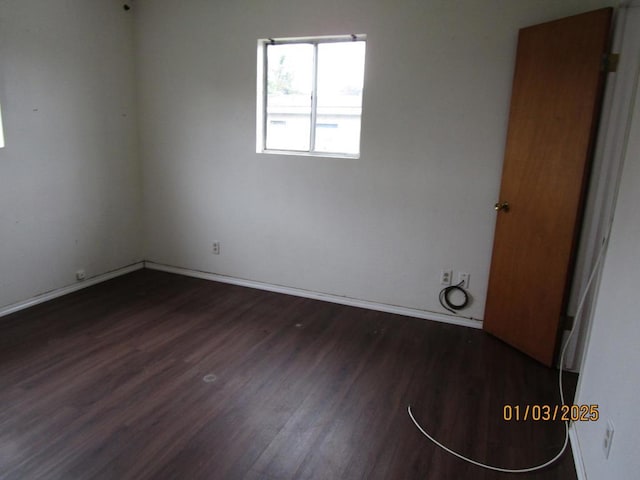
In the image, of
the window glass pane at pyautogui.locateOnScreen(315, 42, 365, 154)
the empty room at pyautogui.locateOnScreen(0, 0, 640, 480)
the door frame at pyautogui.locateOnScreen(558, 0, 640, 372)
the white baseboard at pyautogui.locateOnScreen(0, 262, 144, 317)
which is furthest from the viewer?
the window glass pane at pyautogui.locateOnScreen(315, 42, 365, 154)

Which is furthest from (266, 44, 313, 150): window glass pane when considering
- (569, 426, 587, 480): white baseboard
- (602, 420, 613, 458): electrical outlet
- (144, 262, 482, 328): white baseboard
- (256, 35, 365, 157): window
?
(602, 420, 613, 458): electrical outlet

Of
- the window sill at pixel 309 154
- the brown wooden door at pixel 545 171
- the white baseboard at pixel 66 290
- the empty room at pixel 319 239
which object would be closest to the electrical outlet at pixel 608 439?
the empty room at pixel 319 239

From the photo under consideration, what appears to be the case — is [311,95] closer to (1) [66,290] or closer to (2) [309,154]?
(2) [309,154]

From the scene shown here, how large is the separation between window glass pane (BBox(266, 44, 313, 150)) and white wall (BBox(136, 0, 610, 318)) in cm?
16

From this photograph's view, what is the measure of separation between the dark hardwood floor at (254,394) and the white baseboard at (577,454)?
0.13 feet

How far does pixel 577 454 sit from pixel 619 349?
638mm

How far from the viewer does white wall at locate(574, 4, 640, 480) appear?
1465 millimetres

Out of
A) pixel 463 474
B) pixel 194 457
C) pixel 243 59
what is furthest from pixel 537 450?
pixel 243 59

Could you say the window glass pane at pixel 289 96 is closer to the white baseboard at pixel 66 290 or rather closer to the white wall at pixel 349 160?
the white wall at pixel 349 160

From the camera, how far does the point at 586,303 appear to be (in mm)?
2676

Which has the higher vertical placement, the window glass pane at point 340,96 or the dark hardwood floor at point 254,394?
the window glass pane at point 340,96

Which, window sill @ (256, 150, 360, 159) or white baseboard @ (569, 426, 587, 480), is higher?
window sill @ (256, 150, 360, 159)

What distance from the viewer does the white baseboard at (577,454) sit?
1856 millimetres

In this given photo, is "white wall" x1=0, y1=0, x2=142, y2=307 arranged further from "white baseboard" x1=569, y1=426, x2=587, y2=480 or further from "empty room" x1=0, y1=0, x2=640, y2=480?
"white baseboard" x1=569, y1=426, x2=587, y2=480
